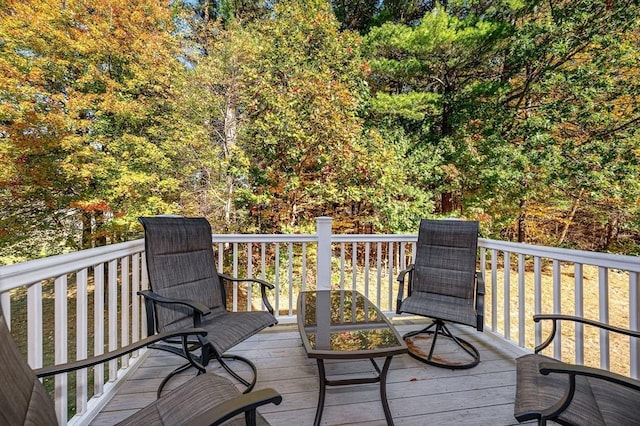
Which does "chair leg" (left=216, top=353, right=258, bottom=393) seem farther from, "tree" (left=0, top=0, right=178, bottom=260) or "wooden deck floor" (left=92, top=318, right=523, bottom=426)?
"tree" (left=0, top=0, right=178, bottom=260)

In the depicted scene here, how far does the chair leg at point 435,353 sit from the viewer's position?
2487 millimetres

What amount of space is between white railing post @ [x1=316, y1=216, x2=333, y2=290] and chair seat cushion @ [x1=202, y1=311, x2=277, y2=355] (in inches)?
38.8

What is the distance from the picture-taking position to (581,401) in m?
1.30

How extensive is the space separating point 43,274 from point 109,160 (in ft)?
18.9

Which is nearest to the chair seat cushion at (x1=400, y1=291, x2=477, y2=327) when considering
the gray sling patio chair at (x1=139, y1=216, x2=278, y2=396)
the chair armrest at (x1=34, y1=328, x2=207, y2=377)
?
the gray sling patio chair at (x1=139, y1=216, x2=278, y2=396)

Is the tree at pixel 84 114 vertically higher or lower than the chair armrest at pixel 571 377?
higher

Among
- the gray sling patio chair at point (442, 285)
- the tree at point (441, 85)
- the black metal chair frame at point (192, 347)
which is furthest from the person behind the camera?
the tree at point (441, 85)

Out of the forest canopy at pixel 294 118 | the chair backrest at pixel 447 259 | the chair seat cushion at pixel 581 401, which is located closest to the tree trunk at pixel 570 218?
the forest canopy at pixel 294 118

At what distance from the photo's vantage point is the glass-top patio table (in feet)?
5.64

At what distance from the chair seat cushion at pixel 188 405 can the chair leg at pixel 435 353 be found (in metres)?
1.74

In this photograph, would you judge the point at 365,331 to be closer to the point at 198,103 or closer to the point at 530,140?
the point at 198,103

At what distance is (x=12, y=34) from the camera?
557cm

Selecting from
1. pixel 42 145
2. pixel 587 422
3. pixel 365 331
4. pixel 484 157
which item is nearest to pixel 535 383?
pixel 587 422

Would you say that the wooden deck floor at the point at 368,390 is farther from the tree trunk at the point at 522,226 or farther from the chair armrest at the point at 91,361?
the tree trunk at the point at 522,226
